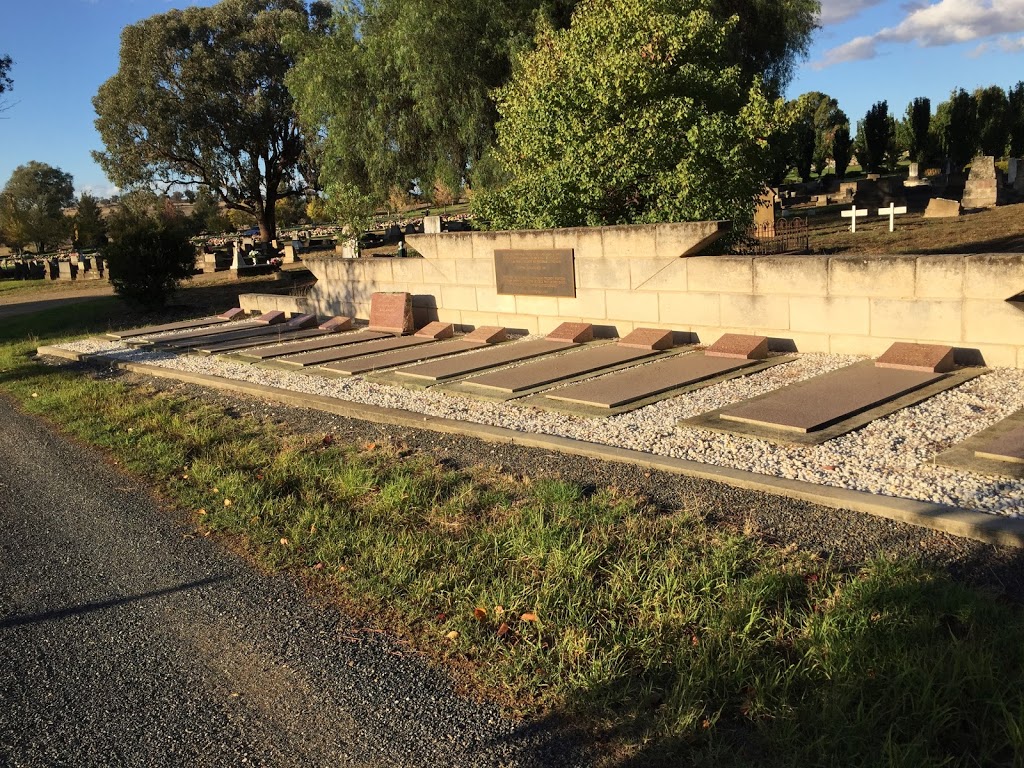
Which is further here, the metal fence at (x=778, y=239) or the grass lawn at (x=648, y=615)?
the metal fence at (x=778, y=239)

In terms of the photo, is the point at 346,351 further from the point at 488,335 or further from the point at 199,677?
the point at 199,677

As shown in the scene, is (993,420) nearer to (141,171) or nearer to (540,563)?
(540,563)

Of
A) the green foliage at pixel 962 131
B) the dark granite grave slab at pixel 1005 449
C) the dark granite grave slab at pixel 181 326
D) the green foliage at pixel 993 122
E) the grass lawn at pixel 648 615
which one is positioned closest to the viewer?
the grass lawn at pixel 648 615

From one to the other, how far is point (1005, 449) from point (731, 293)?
15.3ft

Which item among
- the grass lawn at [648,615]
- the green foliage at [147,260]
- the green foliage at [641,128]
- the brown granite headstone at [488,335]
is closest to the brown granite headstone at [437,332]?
the brown granite headstone at [488,335]

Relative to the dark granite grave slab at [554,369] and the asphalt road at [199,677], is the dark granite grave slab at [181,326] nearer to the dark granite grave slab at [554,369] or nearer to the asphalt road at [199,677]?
the dark granite grave slab at [554,369]

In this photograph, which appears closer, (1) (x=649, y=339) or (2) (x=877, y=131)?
(1) (x=649, y=339)

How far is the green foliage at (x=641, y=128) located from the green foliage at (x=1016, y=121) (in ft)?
158

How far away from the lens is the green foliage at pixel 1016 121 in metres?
50.7

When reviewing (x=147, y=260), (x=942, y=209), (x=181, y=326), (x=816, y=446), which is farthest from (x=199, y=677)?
(x=942, y=209)

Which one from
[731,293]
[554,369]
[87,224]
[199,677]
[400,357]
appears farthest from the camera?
[87,224]

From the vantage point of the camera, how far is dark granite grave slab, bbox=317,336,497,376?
10078 mm

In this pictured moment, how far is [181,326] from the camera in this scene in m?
16.2

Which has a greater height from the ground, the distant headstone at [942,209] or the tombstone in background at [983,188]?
the tombstone in background at [983,188]
